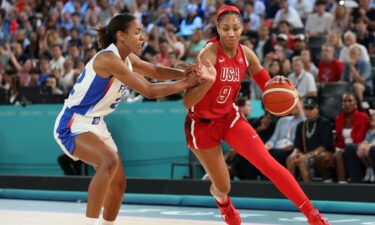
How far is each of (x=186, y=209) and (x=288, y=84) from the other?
4207 millimetres

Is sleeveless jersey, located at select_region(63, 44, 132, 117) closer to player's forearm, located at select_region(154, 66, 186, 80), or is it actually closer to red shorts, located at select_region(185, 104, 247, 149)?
player's forearm, located at select_region(154, 66, 186, 80)

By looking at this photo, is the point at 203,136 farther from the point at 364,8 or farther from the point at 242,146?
the point at 364,8

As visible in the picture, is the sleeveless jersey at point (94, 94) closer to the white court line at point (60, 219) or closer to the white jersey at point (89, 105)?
the white jersey at point (89, 105)

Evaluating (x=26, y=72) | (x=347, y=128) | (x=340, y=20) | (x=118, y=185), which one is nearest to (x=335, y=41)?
(x=340, y=20)

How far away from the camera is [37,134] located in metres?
14.8

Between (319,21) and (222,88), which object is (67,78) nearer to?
(319,21)

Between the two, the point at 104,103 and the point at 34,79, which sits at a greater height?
the point at 104,103

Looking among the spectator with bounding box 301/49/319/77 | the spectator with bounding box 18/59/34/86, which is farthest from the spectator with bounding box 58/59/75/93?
the spectator with bounding box 301/49/319/77

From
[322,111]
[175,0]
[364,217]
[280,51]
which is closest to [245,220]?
[364,217]

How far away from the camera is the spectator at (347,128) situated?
11414 mm

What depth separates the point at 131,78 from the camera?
6.96m

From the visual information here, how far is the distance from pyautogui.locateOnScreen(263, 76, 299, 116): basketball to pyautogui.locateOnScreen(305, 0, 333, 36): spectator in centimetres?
784

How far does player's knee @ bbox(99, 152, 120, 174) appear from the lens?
6.89 m

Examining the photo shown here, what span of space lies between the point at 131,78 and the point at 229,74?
3.44 ft
